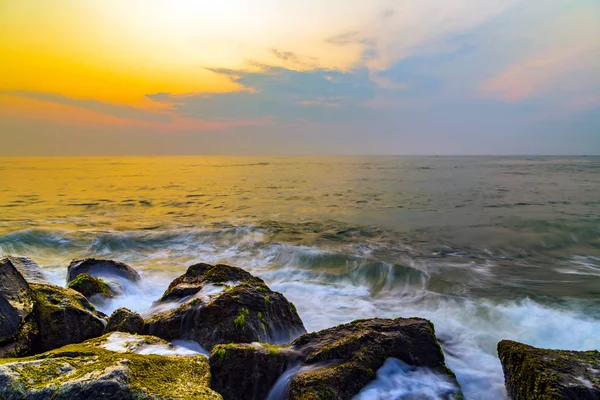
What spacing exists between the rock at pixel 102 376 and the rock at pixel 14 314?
1244mm

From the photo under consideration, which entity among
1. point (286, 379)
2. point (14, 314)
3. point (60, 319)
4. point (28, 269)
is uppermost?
point (14, 314)

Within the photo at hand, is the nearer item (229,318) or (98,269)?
(229,318)

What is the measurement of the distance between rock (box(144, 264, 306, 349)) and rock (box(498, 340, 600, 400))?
308 cm

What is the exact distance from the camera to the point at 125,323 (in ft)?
18.5

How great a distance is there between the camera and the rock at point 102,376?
2.96 meters

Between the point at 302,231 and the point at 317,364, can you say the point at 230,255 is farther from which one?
the point at 317,364

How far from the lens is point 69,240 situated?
52.7 feet

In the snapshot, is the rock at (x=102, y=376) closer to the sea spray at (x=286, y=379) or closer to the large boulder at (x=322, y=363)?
the large boulder at (x=322, y=363)

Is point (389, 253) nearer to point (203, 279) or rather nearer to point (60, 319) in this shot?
point (203, 279)

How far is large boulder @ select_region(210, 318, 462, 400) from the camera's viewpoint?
4.11 meters

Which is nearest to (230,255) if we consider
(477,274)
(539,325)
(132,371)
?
(477,274)

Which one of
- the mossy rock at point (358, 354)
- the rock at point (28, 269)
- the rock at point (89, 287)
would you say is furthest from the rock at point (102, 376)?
the rock at point (28, 269)

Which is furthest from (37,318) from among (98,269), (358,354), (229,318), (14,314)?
(358,354)

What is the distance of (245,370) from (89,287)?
18.2ft
